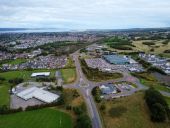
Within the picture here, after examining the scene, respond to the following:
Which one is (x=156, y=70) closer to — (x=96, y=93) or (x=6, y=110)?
(x=96, y=93)

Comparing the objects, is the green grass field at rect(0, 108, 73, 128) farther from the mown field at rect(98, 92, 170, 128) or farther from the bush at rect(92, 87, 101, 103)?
the bush at rect(92, 87, 101, 103)

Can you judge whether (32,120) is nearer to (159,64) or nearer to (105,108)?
(105,108)

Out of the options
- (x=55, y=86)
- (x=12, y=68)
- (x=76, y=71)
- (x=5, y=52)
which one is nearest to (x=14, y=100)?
(x=55, y=86)

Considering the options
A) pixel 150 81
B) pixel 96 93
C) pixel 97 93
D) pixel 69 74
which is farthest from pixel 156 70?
pixel 96 93

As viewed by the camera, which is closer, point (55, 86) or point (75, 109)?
point (75, 109)

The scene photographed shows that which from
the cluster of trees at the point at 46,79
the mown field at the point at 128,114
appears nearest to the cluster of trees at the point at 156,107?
the mown field at the point at 128,114

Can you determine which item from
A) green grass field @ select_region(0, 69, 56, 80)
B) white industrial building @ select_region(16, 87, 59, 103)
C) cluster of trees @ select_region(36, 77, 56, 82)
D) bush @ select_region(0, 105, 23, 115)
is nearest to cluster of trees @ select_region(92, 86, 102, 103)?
white industrial building @ select_region(16, 87, 59, 103)
